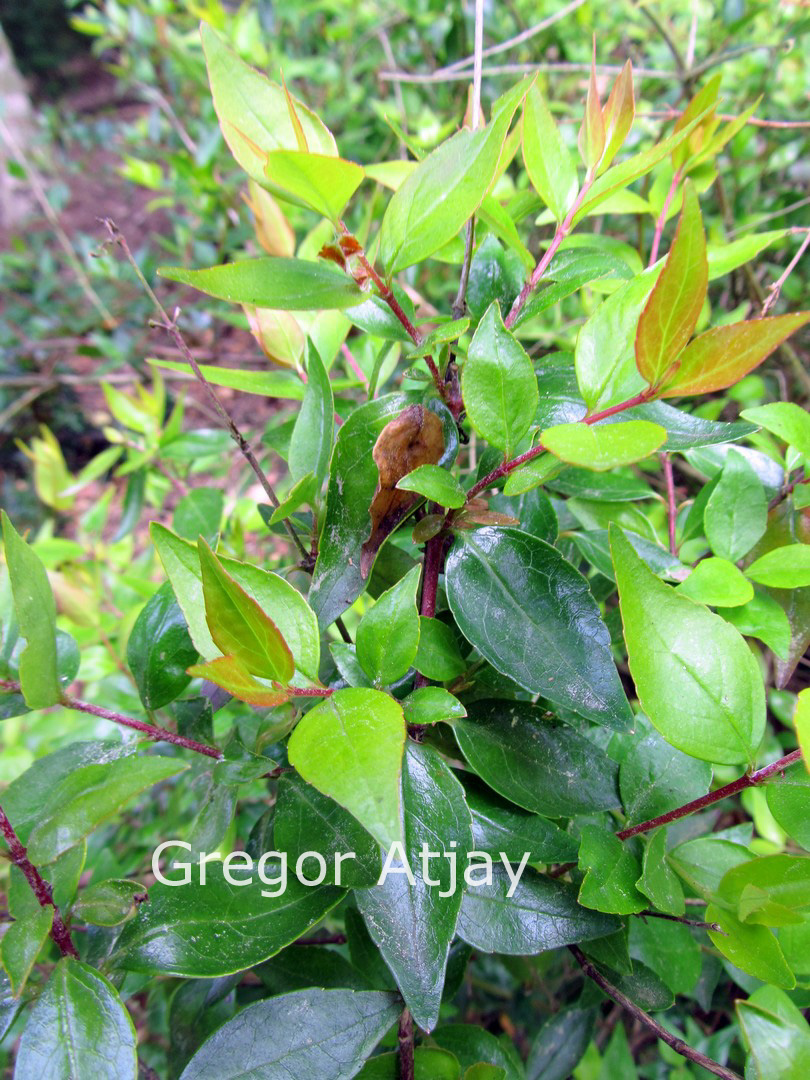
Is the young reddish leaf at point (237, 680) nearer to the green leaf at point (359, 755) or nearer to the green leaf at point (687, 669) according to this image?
the green leaf at point (359, 755)

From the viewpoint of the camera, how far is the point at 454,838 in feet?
1.18

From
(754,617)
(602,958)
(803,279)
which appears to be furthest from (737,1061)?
(803,279)

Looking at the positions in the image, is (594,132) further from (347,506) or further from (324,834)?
(324,834)

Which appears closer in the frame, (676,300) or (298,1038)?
(676,300)

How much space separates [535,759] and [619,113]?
413mm

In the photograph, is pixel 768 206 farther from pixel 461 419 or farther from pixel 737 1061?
pixel 737 1061

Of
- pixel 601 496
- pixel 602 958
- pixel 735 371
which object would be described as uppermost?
pixel 735 371

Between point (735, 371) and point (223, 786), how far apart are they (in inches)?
16.3

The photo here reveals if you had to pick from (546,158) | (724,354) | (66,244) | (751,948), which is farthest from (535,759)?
(66,244)

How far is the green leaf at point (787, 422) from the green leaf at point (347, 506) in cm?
24

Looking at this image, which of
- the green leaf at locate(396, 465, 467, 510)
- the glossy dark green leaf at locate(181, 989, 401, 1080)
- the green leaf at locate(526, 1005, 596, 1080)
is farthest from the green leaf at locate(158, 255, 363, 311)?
the green leaf at locate(526, 1005, 596, 1080)

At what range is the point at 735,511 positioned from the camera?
18.6 inches

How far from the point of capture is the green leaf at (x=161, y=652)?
1.58ft

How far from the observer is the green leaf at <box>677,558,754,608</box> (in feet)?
1.34
